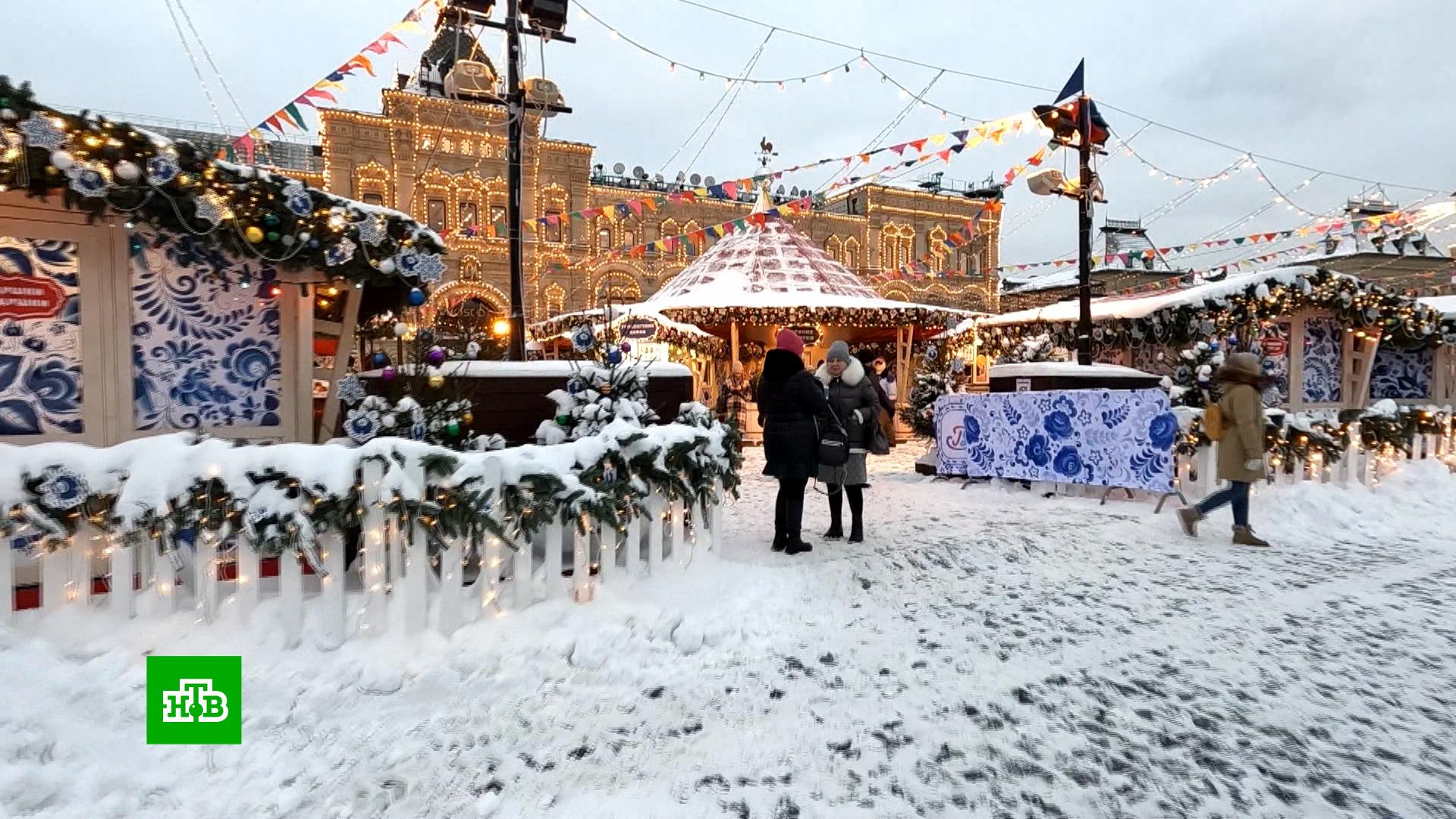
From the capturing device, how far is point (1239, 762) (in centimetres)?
269

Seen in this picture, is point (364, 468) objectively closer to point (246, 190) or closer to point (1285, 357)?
point (246, 190)

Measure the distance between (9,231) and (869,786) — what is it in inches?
223

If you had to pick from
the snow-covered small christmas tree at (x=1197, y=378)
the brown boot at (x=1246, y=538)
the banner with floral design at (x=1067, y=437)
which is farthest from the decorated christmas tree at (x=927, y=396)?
the brown boot at (x=1246, y=538)

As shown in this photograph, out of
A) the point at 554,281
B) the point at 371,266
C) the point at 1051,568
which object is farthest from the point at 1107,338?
the point at 554,281

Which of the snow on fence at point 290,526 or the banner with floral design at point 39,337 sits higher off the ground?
the banner with floral design at point 39,337

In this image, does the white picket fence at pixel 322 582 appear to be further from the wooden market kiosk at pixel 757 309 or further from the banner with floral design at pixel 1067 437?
the wooden market kiosk at pixel 757 309

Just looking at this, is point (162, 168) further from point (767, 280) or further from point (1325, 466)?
point (767, 280)

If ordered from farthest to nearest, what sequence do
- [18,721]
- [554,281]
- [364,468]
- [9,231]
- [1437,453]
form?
1. [554,281]
2. [1437,453]
3. [9,231]
4. [364,468]
5. [18,721]

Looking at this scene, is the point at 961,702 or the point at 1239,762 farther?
the point at 961,702

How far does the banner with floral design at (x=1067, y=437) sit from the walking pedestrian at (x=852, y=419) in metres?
3.46

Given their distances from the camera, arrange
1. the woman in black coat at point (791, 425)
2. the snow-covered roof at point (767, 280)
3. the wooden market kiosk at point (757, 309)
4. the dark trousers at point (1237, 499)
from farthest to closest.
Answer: the snow-covered roof at point (767, 280) < the wooden market kiosk at point (757, 309) < the dark trousers at point (1237, 499) < the woman in black coat at point (791, 425)

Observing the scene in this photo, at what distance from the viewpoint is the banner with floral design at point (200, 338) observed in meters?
4.61

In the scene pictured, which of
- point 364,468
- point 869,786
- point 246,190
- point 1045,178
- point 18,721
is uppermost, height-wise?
point 1045,178

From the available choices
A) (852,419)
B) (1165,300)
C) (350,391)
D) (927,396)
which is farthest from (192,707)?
(1165,300)
